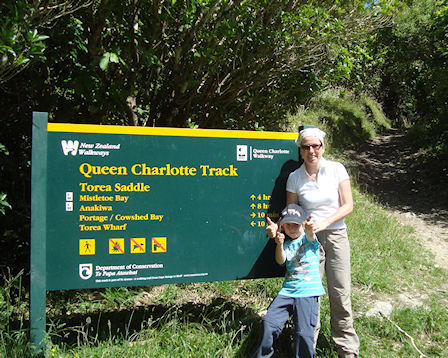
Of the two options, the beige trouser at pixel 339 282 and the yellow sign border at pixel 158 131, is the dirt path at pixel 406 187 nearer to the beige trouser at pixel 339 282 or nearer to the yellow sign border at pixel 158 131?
the beige trouser at pixel 339 282

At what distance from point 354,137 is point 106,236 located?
15934mm

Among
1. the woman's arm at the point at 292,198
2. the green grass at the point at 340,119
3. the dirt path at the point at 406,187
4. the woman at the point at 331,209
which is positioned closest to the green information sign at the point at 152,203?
the woman's arm at the point at 292,198

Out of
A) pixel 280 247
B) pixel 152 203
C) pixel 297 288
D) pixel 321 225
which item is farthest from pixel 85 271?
pixel 321 225

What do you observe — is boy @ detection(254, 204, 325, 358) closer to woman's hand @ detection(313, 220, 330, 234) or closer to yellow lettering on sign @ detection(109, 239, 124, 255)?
woman's hand @ detection(313, 220, 330, 234)

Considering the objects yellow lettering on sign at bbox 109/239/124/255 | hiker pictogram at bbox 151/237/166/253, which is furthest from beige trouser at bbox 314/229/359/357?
yellow lettering on sign at bbox 109/239/124/255

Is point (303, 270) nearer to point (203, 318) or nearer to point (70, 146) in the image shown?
point (203, 318)

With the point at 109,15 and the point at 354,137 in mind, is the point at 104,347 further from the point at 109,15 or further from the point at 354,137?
the point at 354,137

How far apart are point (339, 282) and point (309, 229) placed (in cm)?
61

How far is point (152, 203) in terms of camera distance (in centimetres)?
345

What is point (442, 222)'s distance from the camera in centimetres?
911

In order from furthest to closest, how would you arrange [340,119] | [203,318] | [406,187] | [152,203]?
1. [340,119]
2. [406,187]
3. [203,318]
4. [152,203]

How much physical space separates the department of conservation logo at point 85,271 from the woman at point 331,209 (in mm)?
1688

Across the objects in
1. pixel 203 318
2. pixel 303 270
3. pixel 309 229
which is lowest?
pixel 203 318

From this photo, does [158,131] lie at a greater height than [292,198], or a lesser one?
greater
